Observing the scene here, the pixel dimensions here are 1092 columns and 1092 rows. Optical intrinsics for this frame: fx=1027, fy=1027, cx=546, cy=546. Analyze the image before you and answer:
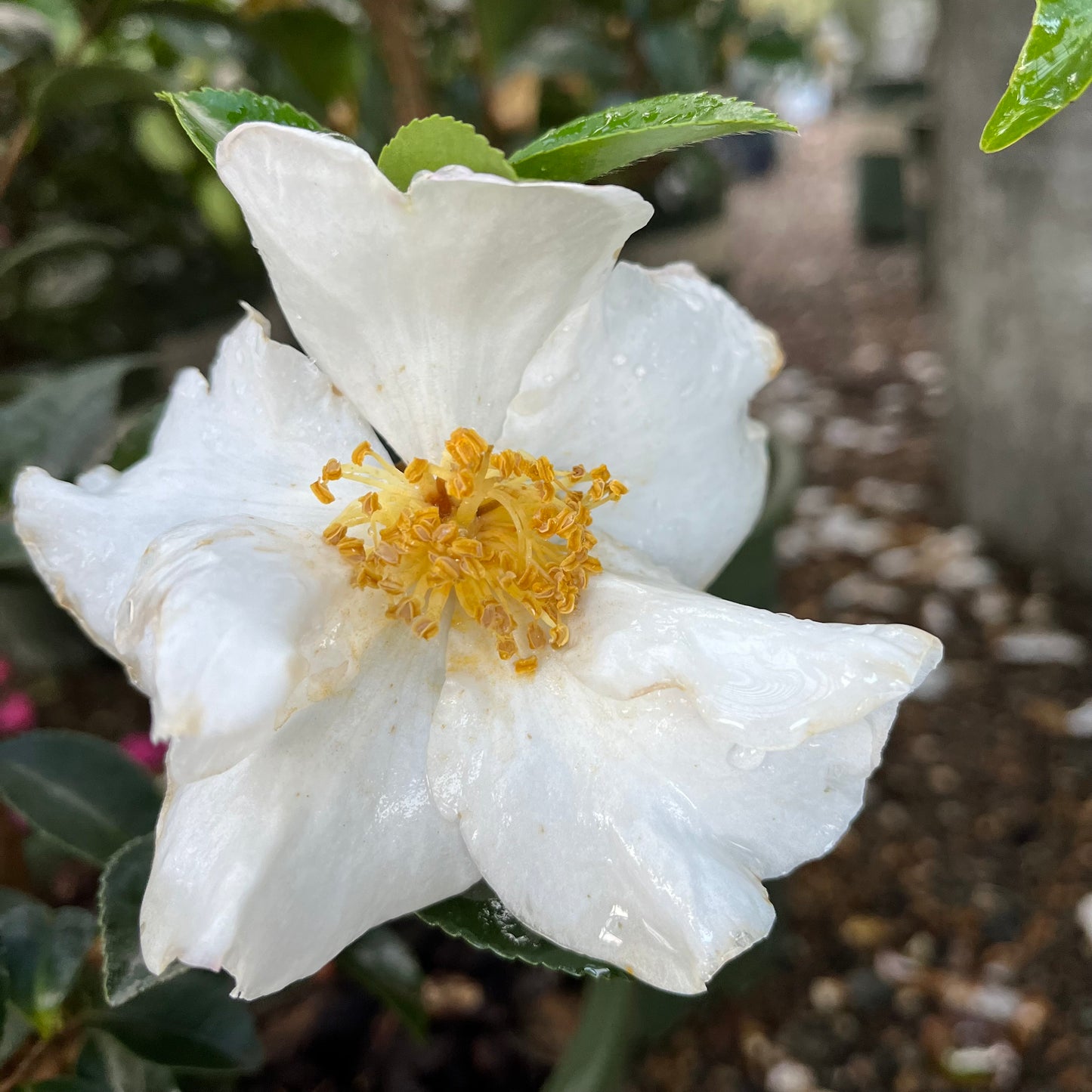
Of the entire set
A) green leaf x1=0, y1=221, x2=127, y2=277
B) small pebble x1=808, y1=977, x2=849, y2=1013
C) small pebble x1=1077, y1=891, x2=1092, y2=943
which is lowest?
small pebble x1=1077, y1=891, x2=1092, y2=943

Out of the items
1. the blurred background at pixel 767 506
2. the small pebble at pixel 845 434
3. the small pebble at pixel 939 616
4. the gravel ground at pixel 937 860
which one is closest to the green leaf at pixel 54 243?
the blurred background at pixel 767 506

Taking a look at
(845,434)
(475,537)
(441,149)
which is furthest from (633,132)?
(845,434)

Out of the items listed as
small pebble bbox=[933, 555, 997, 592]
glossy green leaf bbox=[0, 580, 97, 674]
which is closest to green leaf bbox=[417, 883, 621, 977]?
glossy green leaf bbox=[0, 580, 97, 674]

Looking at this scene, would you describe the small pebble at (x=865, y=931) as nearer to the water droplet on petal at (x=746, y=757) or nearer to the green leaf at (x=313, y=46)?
the water droplet on petal at (x=746, y=757)

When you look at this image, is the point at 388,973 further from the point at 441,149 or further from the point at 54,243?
the point at 54,243

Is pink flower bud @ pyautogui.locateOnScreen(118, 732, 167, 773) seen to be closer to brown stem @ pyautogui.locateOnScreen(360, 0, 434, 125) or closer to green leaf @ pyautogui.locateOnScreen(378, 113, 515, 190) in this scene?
brown stem @ pyautogui.locateOnScreen(360, 0, 434, 125)

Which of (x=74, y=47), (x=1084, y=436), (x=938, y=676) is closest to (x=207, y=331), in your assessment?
(x=74, y=47)
